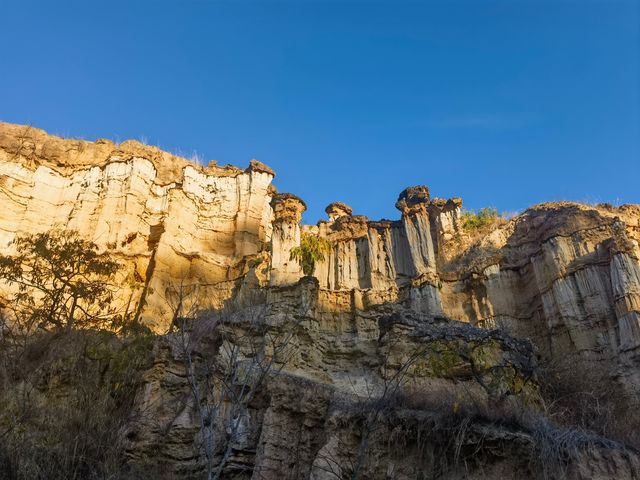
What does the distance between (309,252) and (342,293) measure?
262 inches

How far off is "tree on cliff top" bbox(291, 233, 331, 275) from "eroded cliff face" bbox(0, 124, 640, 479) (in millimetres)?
715

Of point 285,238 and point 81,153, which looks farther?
point 81,153

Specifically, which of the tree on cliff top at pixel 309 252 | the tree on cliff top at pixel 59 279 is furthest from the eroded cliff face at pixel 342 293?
the tree on cliff top at pixel 59 279

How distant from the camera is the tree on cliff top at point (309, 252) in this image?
3098cm

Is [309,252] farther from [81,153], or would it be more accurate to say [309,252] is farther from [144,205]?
[81,153]

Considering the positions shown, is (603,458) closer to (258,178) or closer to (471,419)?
(471,419)

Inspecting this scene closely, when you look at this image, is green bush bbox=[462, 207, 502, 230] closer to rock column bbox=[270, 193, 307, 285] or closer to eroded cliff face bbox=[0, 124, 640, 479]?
eroded cliff face bbox=[0, 124, 640, 479]

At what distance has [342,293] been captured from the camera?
85.5 feet

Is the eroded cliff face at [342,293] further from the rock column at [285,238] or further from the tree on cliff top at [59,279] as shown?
the tree on cliff top at [59,279]

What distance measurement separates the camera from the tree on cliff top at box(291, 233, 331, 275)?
102 feet

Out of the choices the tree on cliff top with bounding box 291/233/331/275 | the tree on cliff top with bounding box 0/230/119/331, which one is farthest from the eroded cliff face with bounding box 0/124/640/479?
the tree on cliff top with bounding box 0/230/119/331

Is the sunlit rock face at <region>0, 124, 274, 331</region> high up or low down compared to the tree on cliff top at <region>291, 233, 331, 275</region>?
up

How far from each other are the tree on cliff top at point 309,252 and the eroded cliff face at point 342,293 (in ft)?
2.35

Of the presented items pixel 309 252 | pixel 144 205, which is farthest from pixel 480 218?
pixel 144 205
